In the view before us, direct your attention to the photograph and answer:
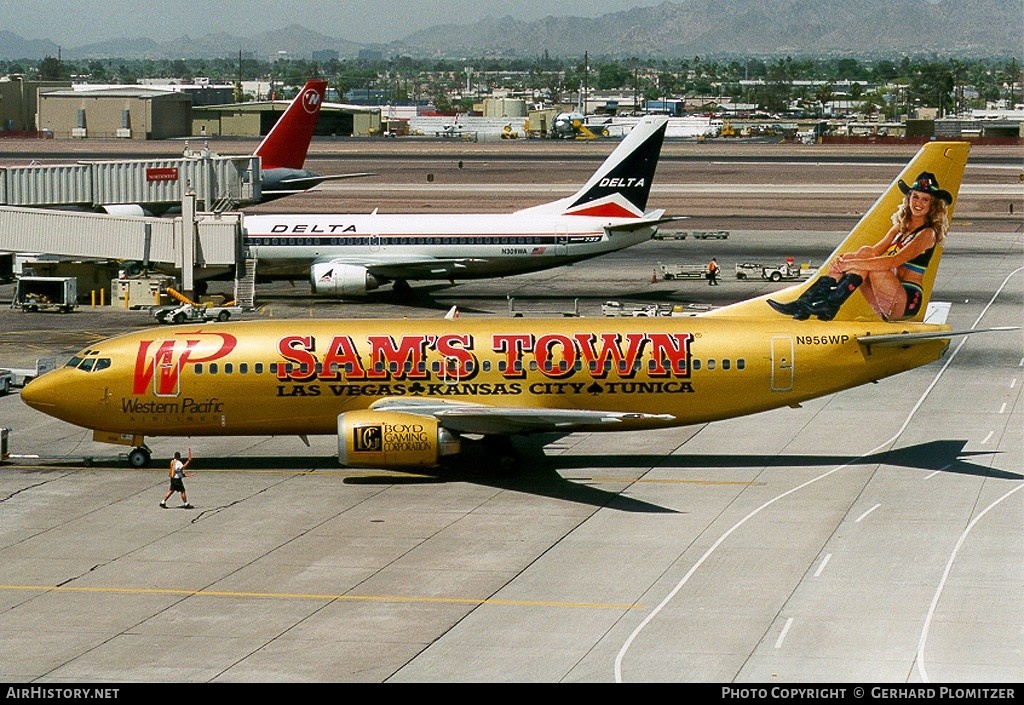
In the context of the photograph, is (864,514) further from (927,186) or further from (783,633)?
(927,186)

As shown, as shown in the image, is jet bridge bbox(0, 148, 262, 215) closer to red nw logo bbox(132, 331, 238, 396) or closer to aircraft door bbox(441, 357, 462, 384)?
red nw logo bbox(132, 331, 238, 396)

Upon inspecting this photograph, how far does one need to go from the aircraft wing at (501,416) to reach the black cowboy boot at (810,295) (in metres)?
5.37

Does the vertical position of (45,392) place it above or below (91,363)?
below

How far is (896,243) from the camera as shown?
47562 mm

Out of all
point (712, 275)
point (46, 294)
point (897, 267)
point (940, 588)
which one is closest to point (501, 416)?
point (897, 267)

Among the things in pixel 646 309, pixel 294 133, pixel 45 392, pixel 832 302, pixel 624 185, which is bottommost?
pixel 646 309

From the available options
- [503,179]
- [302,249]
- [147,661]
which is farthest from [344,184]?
[147,661]

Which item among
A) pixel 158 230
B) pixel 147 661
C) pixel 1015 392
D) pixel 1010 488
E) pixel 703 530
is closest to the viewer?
pixel 147 661

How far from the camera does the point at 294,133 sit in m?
106

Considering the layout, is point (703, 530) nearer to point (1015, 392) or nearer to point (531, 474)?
point (531, 474)

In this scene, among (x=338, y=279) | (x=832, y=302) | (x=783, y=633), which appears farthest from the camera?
(x=338, y=279)

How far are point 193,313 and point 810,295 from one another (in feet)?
128

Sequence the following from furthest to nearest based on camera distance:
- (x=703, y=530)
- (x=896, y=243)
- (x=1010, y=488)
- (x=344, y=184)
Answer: (x=344, y=184)
(x=896, y=243)
(x=1010, y=488)
(x=703, y=530)

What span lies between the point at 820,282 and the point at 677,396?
19.8ft
